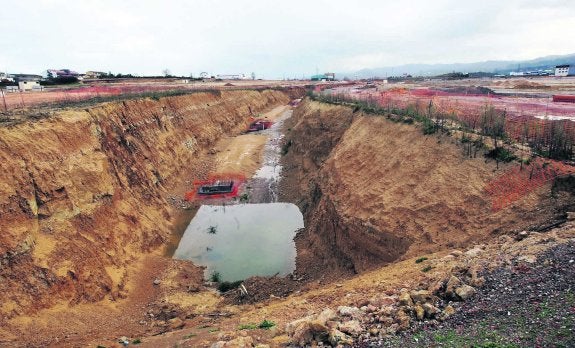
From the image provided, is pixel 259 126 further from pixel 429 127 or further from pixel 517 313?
pixel 517 313

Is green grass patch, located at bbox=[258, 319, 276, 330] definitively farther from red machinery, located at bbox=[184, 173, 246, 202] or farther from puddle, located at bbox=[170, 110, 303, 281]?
red machinery, located at bbox=[184, 173, 246, 202]

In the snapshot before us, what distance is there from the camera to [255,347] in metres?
8.86

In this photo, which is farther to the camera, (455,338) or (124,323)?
(124,323)

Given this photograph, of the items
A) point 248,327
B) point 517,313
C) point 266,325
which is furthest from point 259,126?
point 517,313

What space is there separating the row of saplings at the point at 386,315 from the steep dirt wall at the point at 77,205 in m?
10.3

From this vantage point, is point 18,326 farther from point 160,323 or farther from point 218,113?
point 218,113

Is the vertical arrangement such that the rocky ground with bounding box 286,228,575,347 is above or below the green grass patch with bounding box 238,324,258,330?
above

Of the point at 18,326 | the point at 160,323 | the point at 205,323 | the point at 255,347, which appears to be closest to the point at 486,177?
the point at 255,347

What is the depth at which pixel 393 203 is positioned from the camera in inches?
655

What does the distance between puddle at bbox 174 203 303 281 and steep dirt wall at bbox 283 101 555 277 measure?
1.16 meters

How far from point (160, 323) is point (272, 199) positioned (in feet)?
52.8

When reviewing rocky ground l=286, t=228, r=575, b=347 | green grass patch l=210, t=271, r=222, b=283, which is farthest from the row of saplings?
green grass patch l=210, t=271, r=222, b=283

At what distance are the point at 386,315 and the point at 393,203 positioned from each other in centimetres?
835

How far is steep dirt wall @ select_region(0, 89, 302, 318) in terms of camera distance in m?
14.2
